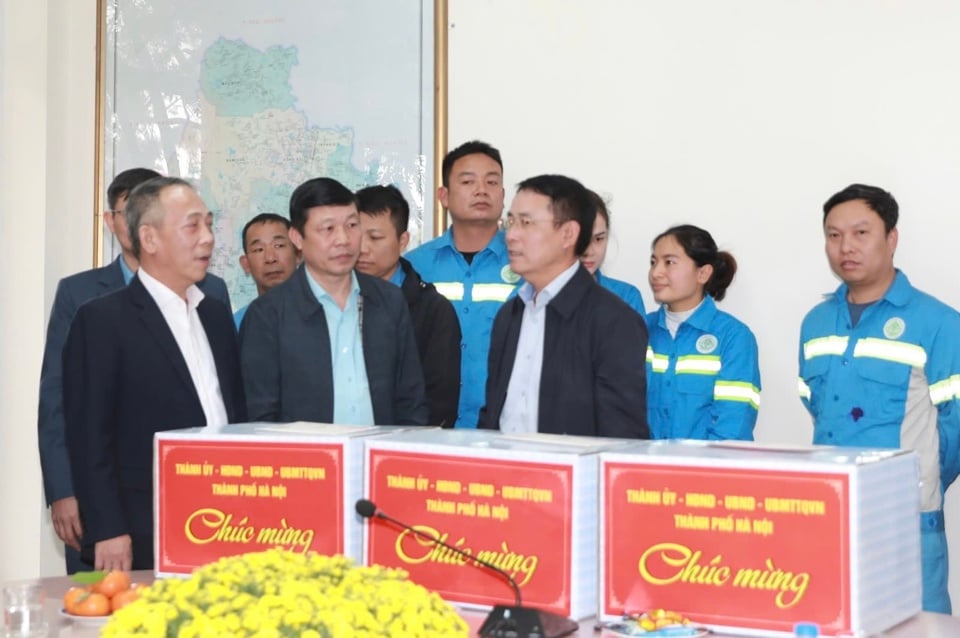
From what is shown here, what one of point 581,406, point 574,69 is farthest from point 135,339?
point 574,69

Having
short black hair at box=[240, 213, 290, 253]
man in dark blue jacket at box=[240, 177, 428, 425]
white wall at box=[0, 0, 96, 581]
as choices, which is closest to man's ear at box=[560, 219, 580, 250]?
man in dark blue jacket at box=[240, 177, 428, 425]

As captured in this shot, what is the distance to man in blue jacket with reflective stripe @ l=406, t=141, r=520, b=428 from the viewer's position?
152 inches

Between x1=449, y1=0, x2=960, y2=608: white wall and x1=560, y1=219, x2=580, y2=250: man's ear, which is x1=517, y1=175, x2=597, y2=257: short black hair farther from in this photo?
x1=449, y1=0, x2=960, y2=608: white wall

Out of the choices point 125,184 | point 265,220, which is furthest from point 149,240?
point 265,220

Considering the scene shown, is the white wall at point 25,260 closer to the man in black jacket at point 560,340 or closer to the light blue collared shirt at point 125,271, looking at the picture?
the light blue collared shirt at point 125,271

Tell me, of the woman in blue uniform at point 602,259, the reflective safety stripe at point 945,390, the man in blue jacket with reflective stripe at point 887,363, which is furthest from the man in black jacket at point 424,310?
the reflective safety stripe at point 945,390

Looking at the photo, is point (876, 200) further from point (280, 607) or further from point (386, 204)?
point (280, 607)

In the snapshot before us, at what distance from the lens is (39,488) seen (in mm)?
4715

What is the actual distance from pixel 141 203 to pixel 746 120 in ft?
6.93

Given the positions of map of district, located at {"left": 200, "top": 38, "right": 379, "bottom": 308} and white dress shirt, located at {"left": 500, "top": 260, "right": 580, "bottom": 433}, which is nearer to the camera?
white dress shirt, located at {"left": 500, "top": 260, "right": 580, "bottom": 433}

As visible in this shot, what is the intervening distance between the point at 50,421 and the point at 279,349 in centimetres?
91

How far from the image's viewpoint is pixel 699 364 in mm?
3738

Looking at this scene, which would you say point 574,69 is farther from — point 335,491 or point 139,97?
point 335,491

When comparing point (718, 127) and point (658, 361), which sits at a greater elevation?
point (718, 127)
